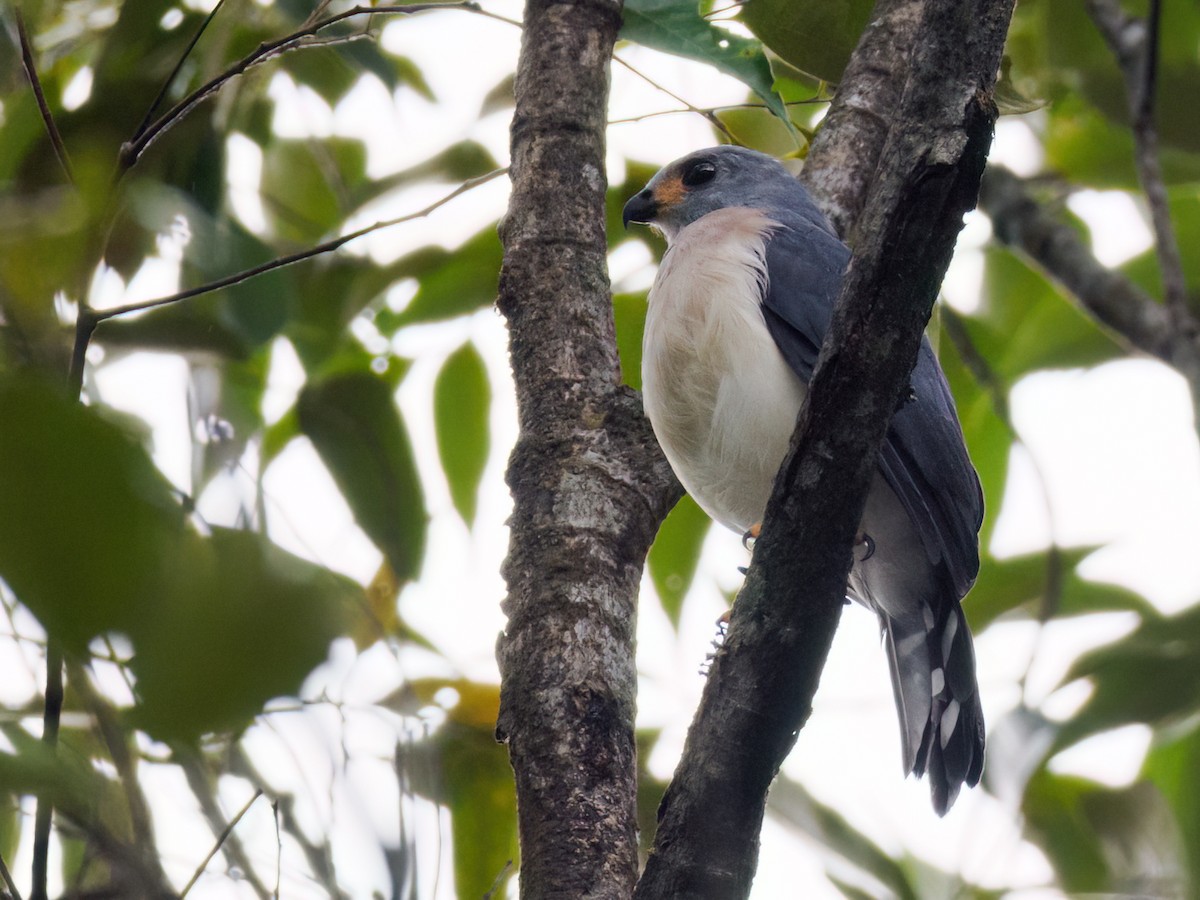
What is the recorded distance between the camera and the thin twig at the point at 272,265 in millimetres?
1911

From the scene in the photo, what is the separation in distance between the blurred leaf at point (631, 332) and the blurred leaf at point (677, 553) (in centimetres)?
42

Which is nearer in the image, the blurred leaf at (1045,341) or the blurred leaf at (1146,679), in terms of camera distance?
the blurred leaf at (1146,679)

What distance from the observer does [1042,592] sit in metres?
3.70

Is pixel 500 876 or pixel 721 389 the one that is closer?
pixel 500 876

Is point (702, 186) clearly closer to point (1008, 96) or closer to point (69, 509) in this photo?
point (1008, 96)

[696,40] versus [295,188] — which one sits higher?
[295,188]

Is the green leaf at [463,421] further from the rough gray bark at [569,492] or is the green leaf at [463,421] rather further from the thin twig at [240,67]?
the thin twig at [240,67]

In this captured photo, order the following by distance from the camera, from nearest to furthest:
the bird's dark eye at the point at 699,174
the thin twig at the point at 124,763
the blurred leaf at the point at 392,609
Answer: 1. the thin twig at the point at 124,763
2. the blurred leaf at the point at 392,609
3. the bird's dark eye at the point at 699,174

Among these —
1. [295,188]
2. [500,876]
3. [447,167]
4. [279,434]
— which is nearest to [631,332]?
[447,167]

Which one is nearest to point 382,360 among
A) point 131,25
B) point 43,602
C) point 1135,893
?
point 131,25

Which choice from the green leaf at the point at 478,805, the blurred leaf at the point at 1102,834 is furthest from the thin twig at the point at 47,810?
the blurred leaf at the point at 1102,834

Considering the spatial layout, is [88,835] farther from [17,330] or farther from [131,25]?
[131,25]

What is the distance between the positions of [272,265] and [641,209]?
2.48 metres

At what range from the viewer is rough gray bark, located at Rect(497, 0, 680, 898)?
2459 millimetres
